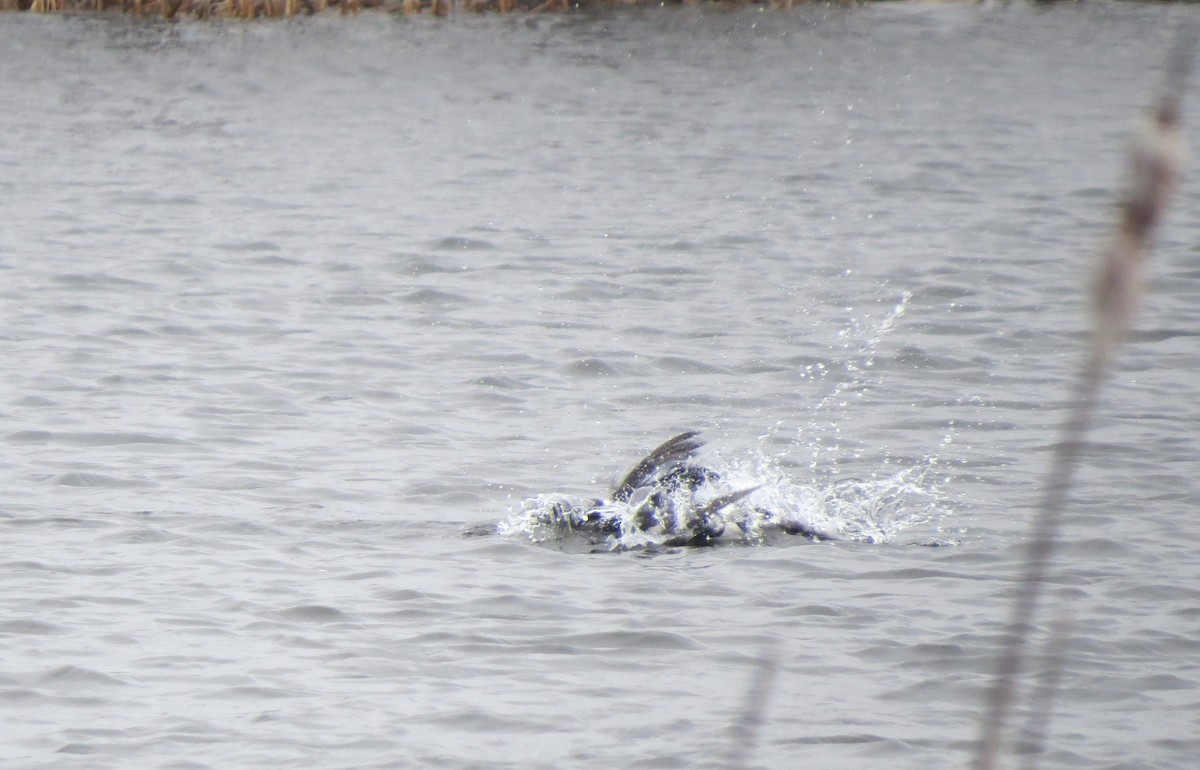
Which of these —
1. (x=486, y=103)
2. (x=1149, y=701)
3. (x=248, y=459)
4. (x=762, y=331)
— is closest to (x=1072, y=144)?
(x=486, y=103)

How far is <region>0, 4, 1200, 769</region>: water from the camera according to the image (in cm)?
487

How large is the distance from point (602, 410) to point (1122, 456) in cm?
255

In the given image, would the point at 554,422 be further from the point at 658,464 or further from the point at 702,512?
the point at 702,512

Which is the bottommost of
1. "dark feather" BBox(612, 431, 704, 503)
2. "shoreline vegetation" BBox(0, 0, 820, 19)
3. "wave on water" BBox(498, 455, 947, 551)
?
"wave on water" BBox(498, 455, 947, 551)

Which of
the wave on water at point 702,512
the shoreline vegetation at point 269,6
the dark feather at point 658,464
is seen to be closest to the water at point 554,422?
the wave on water at point 702,512

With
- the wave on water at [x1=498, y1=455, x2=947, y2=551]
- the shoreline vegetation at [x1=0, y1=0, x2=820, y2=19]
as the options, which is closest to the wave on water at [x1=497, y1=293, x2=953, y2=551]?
the wave on water at [x1=498, y1=455, x2=947, y2=551]

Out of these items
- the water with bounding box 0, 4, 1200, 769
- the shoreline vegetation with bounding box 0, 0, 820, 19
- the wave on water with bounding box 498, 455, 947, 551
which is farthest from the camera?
the shoreline vegetation with bounding box 0, 0, 820, 19

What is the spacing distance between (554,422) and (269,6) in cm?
1742

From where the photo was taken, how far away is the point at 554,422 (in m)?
8.44

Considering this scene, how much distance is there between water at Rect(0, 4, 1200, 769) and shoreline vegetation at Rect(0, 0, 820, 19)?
178 inches

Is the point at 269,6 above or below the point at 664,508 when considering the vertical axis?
above

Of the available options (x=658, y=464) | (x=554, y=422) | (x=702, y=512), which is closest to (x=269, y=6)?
(x=554, y=422)

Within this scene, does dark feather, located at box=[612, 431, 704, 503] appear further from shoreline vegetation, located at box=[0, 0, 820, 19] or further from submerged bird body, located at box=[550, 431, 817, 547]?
shoreline vegetation, located at box=[0, 0, 820, 19]

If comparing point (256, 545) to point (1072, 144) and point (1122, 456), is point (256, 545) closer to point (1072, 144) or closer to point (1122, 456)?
point (1122, 456)
